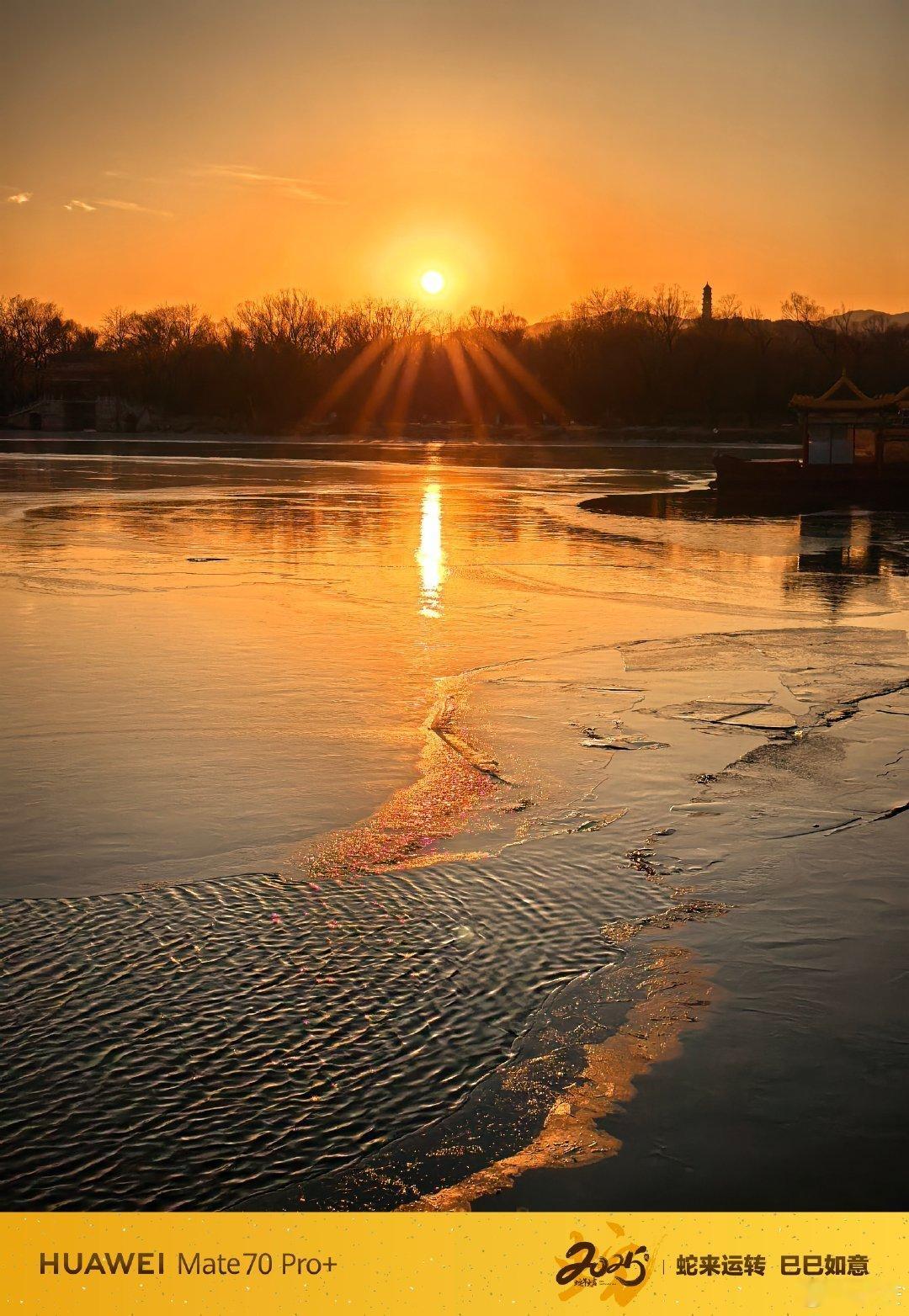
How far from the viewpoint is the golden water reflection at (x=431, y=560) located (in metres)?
12.7

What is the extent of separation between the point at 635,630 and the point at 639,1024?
733 centimetres

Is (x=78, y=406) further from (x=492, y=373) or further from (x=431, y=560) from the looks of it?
(x=431, y=560)

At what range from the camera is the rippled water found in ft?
10.9

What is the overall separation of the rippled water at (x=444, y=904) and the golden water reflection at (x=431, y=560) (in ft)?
3.15

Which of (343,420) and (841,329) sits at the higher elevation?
(841,329)

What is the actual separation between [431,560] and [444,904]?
39.8 feet

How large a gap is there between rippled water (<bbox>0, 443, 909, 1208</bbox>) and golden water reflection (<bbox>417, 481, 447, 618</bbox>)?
0.96 meters

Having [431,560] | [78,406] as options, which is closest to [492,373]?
[78,406]

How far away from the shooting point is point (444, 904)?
4918mm

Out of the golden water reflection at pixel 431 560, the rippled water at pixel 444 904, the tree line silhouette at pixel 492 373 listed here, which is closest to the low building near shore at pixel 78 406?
the tree line silhouette at pixel 492 373

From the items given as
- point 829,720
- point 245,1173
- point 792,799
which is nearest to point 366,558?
point 829,720

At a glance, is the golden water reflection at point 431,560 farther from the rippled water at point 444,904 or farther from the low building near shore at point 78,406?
the low building near shore at point 78,406

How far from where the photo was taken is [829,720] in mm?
7832

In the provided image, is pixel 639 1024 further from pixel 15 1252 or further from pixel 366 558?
pixel 366 558
